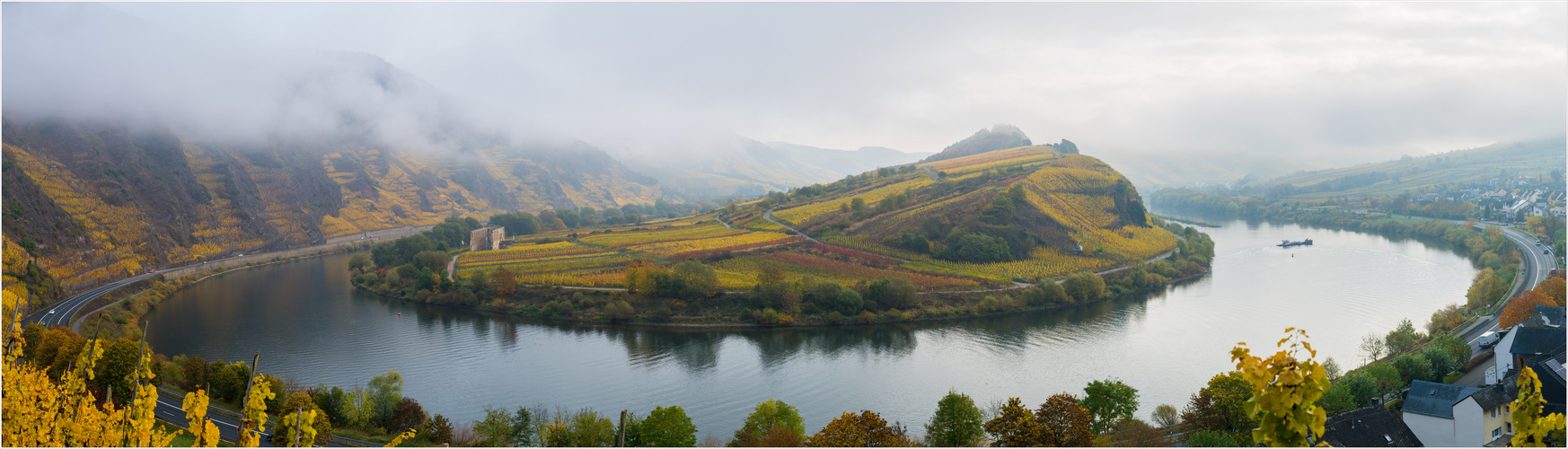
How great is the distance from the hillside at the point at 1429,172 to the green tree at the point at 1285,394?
120837mm

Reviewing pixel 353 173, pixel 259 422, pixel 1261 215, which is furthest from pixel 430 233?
pixel 1261 215

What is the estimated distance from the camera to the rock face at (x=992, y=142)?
4405 inches

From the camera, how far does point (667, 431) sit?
18969 millimetres

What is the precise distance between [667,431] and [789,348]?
1283 cm

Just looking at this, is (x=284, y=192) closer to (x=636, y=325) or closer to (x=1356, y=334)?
(x=636, y=325)

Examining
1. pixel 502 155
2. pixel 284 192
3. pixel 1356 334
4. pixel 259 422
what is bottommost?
pixel 1356 334

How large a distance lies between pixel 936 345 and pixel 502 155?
126498 mm

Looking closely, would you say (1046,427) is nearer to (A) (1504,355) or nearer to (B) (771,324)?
(A) (1504,355)

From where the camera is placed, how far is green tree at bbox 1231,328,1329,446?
421cm

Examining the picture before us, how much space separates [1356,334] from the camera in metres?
31.7

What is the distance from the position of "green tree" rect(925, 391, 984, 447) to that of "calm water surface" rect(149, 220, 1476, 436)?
257 cm

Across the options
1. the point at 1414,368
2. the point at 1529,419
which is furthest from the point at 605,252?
the point at 1529,419

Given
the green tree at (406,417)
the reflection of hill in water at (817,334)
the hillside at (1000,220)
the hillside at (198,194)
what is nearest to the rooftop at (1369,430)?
the reflection of hill in water at (817,334)

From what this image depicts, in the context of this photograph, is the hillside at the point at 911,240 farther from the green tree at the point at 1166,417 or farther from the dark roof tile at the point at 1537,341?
the dark roof tile at the point at 1537,341
